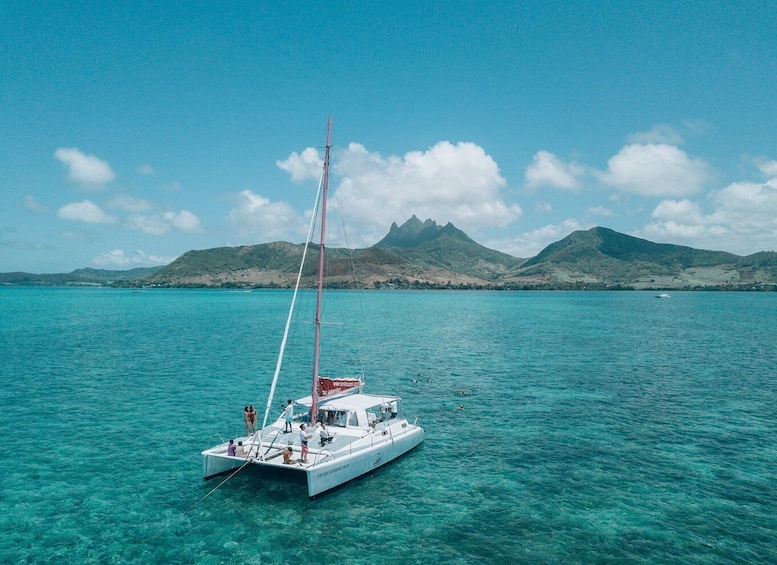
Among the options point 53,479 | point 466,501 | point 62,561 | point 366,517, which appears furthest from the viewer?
point 53,479

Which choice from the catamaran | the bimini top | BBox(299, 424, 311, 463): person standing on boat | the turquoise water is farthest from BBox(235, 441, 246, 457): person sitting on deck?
the bimini top

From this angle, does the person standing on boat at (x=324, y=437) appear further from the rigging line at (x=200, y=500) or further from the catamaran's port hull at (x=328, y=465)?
the rigging line at (x=200, y=500)

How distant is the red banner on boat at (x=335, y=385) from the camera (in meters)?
40.3

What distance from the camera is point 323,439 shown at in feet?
97.0

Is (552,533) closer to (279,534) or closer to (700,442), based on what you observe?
(279,534)

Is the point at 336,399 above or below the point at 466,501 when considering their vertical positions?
above

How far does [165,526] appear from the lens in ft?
77.0

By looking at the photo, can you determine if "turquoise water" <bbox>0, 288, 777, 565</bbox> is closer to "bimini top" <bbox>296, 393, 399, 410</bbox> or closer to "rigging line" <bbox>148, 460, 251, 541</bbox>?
"rigging line" <bbox>148, 460, 251, 541</bbox>

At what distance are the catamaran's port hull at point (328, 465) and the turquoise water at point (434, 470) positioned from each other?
0.77 metres

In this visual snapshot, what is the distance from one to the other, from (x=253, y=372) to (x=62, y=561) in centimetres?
4032

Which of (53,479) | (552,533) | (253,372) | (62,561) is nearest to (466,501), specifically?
(552,533)

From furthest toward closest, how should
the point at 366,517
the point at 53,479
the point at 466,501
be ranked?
1. the point at 53,479
2. the point at 466,501
3. the point at 366,517

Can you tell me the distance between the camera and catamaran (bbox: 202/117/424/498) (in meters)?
27.2

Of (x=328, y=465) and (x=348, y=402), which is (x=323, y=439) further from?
(x=348, y=402)
